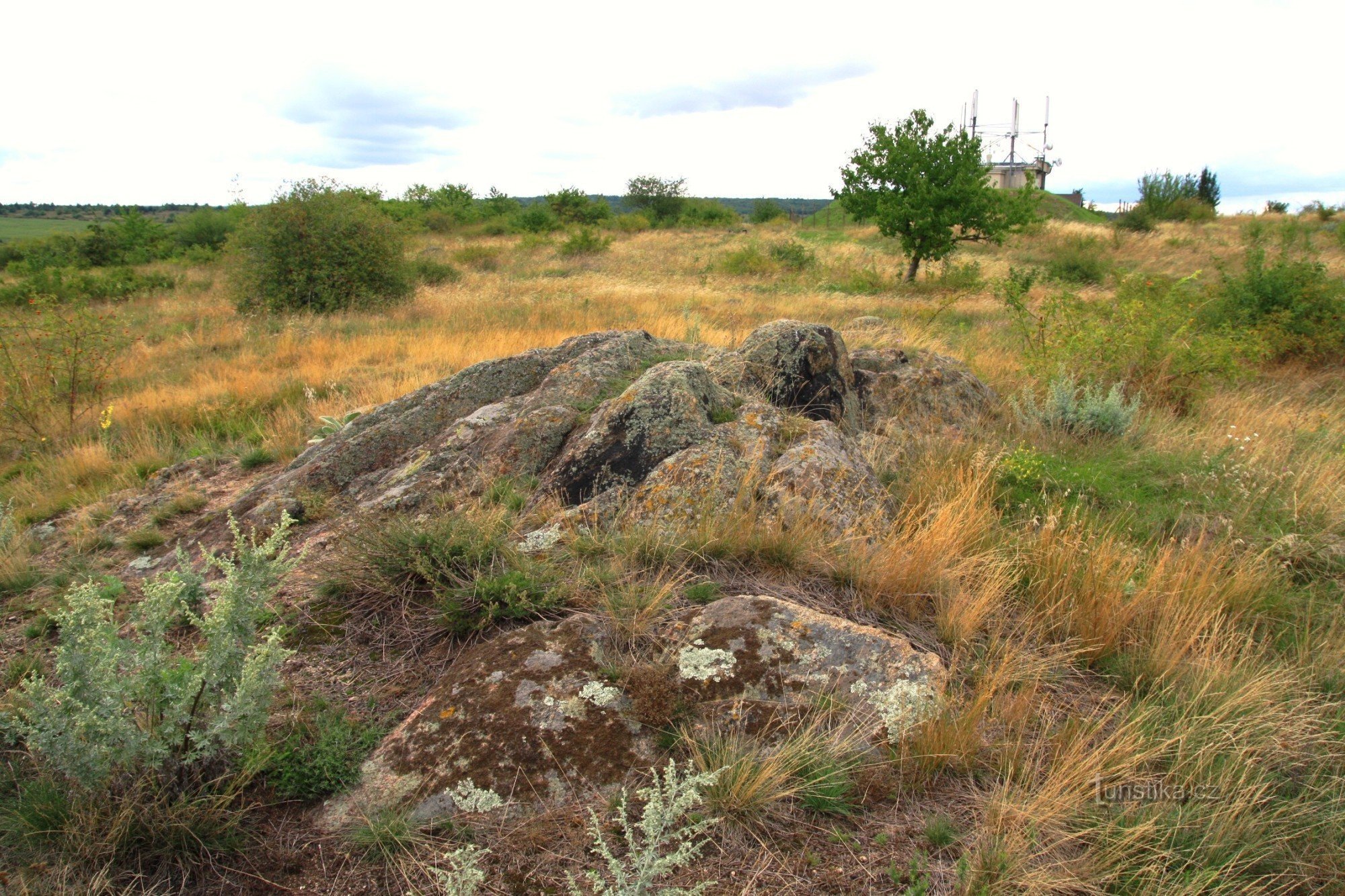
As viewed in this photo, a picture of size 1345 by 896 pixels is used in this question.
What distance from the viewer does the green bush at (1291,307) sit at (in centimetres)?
978

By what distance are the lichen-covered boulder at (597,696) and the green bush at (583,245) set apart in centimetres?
2703

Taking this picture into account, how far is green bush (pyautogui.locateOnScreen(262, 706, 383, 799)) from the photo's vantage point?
2178mm

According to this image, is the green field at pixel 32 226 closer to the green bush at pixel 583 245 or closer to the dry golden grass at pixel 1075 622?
the green bush at pixel 583 245

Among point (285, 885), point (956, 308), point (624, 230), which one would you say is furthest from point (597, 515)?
point (624, 230)

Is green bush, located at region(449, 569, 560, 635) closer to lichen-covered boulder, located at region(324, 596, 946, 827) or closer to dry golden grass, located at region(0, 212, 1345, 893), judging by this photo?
lichen-covered boulder, located at region(324, 596, 946, 827)

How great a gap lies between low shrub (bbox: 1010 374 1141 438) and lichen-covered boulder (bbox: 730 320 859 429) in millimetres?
1830

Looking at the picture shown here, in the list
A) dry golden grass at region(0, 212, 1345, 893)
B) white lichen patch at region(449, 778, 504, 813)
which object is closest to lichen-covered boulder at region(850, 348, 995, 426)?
dry golden grass at region(0, 212, 1345, 893)

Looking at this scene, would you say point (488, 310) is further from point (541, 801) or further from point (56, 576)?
point (541, 801)

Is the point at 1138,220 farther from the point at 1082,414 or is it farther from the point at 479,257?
the point at 1082,414

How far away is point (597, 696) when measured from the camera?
2475 mm

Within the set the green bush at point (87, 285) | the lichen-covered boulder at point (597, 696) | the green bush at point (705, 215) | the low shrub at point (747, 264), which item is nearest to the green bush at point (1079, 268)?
the low shrub at point (747, 264)

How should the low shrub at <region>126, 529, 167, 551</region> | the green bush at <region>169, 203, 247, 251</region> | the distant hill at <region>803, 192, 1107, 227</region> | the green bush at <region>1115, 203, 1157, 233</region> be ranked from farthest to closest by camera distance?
the distant hill at <region>803, 192, 1107, 227</region> < the green bush at <region>169, 203, 247, 251</region> < the green bush at <region>1115, 203, 1157, 233</region> < the low shrub at <region>126, 529, 167, 551</region>

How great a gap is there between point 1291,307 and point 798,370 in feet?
30.9

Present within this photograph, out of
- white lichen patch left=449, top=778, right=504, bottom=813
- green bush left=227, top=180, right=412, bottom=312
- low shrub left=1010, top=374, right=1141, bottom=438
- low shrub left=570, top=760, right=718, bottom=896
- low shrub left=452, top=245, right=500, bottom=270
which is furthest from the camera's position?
low shrub left=452, top=245, right=500, bottom=270
